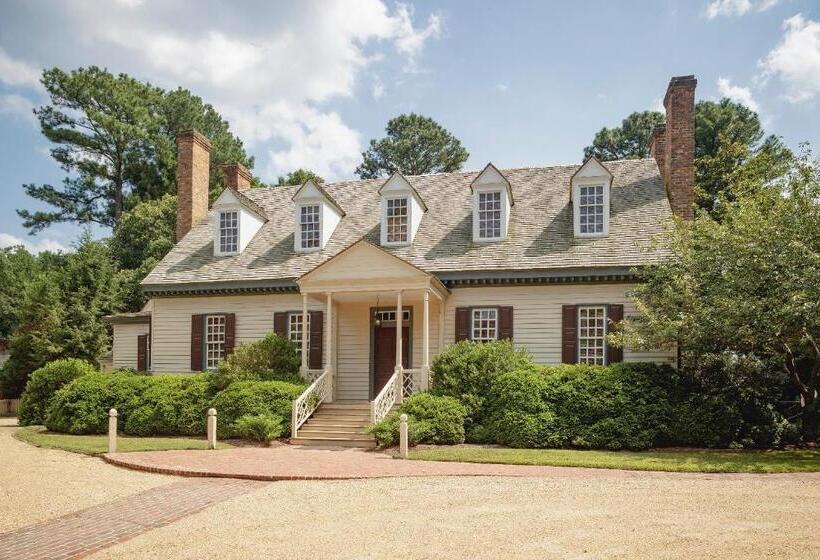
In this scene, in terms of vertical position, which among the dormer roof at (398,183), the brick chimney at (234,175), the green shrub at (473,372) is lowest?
the green shrub at (473,372)

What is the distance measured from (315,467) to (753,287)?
10.1 m

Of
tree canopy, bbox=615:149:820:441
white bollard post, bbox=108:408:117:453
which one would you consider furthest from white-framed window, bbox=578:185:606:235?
white bollard post, bbox=108:408:117:453

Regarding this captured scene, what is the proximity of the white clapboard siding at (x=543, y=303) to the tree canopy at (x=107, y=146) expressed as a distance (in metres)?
32.2

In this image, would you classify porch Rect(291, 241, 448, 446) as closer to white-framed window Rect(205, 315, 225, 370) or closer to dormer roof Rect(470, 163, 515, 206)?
white-framed window Rect(205, 315, 225, 370)

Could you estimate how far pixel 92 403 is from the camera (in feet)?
62.6

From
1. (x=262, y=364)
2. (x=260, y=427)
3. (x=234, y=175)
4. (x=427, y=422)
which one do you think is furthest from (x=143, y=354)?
(x=427, y=422)

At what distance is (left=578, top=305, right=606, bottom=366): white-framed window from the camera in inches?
738

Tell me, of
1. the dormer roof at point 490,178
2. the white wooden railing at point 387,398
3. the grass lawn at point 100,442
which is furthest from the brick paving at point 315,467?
the dormer roof at point 490,178

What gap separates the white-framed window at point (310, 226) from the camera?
22.3m

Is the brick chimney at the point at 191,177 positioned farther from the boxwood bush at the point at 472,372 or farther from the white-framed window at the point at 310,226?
the boxwood bush at the point at 472,372

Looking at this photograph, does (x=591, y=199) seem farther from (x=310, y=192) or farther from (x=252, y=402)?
(x=252, y=402)

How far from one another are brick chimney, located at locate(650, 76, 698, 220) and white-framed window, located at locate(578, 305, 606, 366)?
174 inches

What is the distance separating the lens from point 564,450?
15.5 metres

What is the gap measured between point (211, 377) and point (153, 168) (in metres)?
33.0
